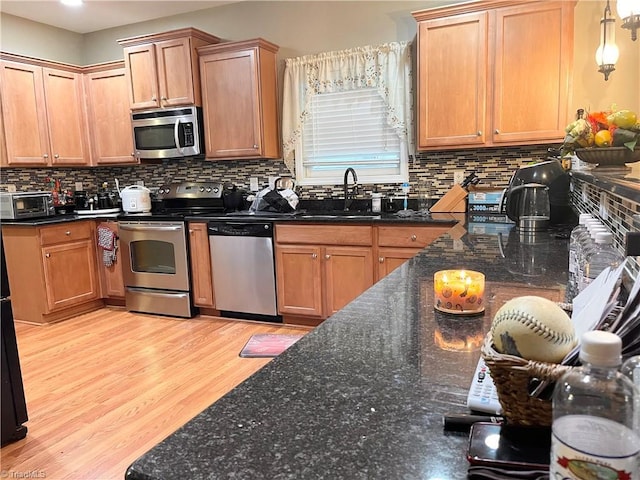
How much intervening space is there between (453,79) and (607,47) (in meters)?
0.93

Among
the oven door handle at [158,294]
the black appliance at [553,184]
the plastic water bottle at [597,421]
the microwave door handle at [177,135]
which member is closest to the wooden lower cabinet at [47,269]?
the oven door handle at [158,294]

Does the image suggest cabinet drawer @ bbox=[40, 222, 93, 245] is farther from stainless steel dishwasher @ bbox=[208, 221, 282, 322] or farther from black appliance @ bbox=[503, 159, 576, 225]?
black appliance @ bbox=[503, 159, 576, 225]

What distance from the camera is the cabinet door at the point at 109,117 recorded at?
4.52 m

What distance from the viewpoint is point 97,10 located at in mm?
4309

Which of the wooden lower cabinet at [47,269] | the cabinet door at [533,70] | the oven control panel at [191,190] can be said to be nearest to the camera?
the cabinet door at [533,70]

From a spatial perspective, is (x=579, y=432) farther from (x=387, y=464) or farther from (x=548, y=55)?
(x=548, y=55)

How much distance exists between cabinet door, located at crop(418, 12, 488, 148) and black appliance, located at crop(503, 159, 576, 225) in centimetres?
66

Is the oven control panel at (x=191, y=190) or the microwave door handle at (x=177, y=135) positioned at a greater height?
the microwave door handle at (x=177, y=135)

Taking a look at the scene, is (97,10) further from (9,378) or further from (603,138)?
(603,138)

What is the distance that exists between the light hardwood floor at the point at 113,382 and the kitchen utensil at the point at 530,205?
5.72ft

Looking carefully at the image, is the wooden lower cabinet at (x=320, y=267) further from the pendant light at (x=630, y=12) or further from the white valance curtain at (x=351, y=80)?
the pendant light at (x=630, y=12)

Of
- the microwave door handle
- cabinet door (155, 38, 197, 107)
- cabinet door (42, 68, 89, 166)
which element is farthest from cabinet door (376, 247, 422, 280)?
cabinet door (42, 68, 89, 166)

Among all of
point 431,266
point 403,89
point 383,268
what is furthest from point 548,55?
point 431,266

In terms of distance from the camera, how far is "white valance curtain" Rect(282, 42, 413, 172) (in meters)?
3.74
